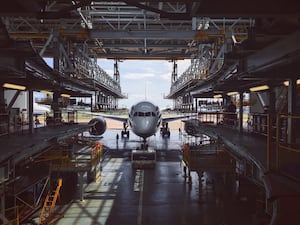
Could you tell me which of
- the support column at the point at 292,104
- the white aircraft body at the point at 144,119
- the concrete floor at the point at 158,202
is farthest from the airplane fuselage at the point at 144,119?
the support column at the point at 292,104

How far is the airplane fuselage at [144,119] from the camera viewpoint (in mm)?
33219

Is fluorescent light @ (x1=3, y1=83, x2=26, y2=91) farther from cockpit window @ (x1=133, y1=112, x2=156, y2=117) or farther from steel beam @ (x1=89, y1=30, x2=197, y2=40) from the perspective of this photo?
cockpit window @ (x1=133, y1=112, x2=156, y2=117)

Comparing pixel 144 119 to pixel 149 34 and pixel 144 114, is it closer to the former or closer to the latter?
pixel 144 114

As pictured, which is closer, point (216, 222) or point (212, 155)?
point (216, 222)

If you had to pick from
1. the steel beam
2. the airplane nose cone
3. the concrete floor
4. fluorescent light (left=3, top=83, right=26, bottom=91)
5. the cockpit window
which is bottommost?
the concrete floor

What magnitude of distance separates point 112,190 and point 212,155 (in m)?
7.83

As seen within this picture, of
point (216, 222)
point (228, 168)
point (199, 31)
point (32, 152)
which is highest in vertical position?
point (199, 31)

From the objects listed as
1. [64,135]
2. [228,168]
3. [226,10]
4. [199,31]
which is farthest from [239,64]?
[199,31]

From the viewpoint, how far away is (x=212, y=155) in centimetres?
2347

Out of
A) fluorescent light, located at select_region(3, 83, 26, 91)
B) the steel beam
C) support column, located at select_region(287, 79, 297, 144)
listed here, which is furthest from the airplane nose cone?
support column, located at select_region(287, 79, 297, 144)

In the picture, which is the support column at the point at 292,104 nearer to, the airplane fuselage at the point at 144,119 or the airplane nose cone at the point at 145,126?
the airplane nose cone at the point at 145,126

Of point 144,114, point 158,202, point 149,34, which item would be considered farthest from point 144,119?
point 158,202

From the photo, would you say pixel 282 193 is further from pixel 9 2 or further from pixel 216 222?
pixel 216 222

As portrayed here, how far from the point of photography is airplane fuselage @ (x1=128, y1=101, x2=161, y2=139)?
3322 centimetres
